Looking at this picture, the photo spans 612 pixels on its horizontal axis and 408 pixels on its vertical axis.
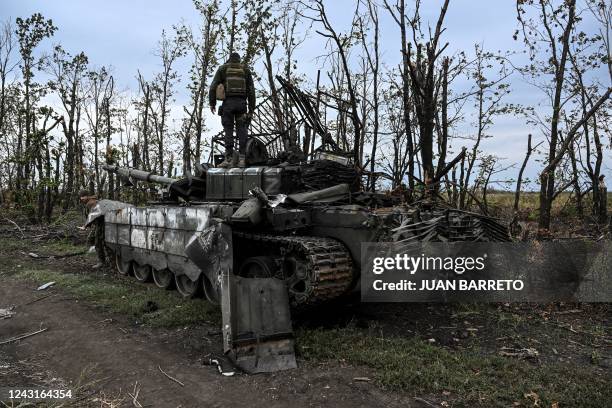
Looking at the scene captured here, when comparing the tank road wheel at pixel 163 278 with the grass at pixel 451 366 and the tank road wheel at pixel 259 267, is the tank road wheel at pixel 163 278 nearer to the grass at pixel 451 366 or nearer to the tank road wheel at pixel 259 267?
the grass at pixel 451 366

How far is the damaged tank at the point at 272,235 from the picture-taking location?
6.05 metres

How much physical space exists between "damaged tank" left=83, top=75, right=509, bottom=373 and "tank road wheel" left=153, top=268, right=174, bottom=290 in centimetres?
3

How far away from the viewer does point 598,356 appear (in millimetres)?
5930

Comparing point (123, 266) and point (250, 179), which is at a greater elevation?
point (250, 179)

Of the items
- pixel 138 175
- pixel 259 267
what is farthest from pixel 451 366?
pixel 138 175

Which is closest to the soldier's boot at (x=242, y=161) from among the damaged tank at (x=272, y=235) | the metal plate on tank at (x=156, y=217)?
the damaged tank at (x=272, y=235)

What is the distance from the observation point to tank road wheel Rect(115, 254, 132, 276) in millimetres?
11578

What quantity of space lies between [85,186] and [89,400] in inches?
876

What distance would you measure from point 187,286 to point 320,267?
4155 mm

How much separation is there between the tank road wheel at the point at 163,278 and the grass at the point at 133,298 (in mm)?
147

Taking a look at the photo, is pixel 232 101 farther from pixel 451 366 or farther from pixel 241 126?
pixel 451 366

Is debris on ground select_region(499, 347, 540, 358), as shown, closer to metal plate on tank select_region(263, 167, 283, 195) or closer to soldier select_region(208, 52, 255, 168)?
metal plate on tank select_region(263, 167, 283, 195)

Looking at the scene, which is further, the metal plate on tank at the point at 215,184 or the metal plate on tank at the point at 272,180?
the metal plate on tank at the point at 215,184

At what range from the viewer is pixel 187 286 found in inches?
377
